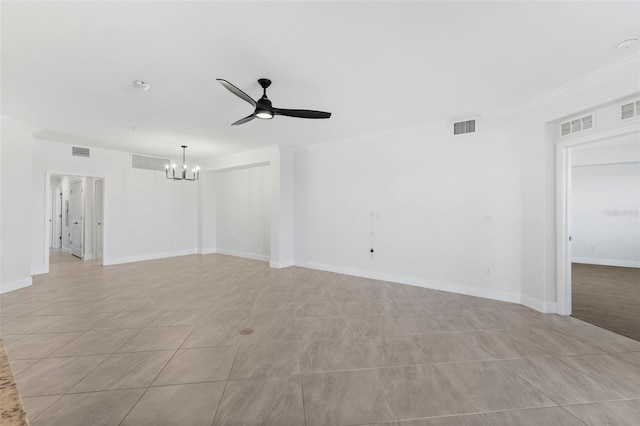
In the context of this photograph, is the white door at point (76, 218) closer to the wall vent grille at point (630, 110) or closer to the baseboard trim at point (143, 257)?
the baseboard trim at point (143, 257)

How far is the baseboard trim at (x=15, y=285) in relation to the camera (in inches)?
180

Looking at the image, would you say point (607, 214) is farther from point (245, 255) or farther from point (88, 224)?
point (88, 224)

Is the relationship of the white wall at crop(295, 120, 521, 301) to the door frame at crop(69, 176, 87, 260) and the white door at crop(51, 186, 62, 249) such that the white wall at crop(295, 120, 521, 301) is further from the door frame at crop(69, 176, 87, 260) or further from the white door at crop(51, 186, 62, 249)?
the white door at crop(51, 186, 62, 249)

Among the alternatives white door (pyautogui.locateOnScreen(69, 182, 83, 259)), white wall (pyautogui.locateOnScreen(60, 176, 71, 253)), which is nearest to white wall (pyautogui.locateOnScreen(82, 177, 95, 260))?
white door (pyautogui.locateOnScreen(69, 182, 83, 259))

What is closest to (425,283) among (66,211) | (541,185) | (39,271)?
(541,185)

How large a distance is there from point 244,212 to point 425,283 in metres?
5.37

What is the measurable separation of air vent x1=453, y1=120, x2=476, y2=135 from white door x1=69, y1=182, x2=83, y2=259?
9909 millimetres

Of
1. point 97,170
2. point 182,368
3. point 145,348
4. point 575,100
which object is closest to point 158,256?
point 97,170

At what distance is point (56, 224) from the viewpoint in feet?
31.9

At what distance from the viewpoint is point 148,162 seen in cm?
766

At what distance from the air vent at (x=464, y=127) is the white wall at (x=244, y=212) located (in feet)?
15.2

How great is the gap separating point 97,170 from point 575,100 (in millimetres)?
9241

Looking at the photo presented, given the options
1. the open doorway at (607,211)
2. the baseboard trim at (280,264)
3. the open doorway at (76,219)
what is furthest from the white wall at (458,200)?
the open doorway at (76,219)

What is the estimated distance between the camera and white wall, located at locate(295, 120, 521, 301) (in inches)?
170
